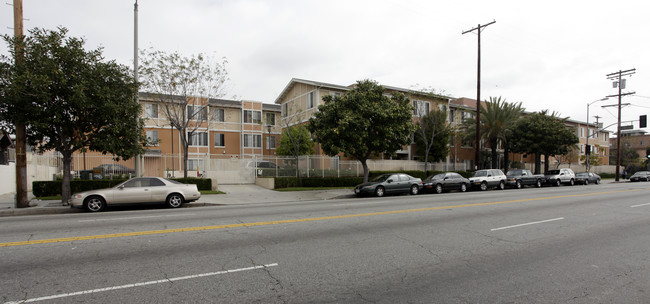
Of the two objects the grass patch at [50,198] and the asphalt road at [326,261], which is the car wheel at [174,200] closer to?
Answer: the asphalt road at [326,261]

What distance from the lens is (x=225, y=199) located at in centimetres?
1767

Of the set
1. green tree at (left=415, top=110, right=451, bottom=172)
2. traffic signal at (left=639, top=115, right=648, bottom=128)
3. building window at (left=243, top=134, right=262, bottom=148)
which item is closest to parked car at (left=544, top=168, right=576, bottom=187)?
traffic signal at (left=639, top=115, right=648, bottom=128)

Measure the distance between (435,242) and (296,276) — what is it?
344cm

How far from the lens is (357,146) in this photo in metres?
22.0

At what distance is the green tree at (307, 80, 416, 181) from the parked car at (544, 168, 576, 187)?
1660 centimetres

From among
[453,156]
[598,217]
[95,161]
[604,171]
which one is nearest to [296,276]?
[598,217]

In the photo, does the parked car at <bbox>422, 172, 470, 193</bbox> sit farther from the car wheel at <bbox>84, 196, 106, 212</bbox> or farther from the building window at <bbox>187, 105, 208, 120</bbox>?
the car wheel at <bbox>84, 196, 106, 212</bbox>

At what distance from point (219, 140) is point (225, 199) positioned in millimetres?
21944

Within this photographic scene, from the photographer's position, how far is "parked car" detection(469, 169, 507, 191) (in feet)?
83.2

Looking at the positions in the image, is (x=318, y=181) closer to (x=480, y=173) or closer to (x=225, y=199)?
(x=225, y=199)

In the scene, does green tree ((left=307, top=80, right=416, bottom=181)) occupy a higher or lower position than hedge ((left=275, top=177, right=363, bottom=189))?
higher

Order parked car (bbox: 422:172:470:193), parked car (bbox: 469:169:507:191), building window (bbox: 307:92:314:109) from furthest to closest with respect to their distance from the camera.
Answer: building window (bbox: 307:92:314:109) → parked car (bbox: 469:169:507:191) → parked car (bbox: 422:172:470:193)

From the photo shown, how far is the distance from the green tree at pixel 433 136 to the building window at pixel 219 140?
20347 mm

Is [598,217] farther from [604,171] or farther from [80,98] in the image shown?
[604,171]
